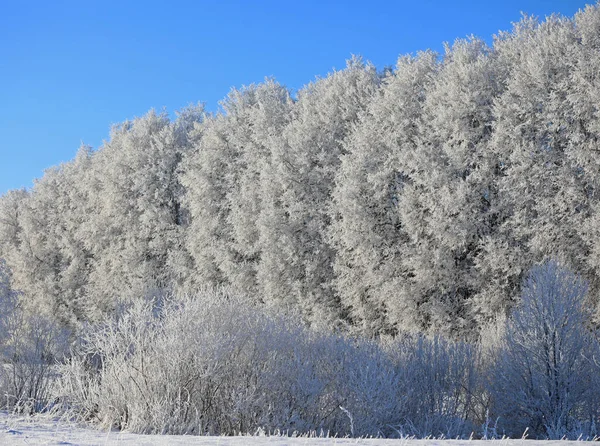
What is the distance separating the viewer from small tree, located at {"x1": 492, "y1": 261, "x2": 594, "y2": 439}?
37.2ft

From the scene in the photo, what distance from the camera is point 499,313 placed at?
18.6m

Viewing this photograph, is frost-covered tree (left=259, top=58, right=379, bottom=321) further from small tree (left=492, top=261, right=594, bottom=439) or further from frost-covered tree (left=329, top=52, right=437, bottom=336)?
small tree (left=492, top=261, right=594, bottom=439)

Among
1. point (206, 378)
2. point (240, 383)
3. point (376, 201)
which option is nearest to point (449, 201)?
point (376, 201)

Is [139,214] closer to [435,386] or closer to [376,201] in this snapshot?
[376,201]

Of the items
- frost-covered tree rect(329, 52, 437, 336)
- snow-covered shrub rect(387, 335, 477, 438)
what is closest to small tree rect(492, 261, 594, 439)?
snow-covered shrub rect(387, 335, 477, 438)

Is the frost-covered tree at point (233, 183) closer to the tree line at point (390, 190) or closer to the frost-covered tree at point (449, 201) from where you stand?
the tree line at point (390, 190)

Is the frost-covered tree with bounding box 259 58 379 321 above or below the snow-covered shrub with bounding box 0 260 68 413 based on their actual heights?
above

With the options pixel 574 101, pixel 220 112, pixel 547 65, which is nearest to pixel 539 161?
pixel 574 101

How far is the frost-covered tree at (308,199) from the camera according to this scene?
24609mm

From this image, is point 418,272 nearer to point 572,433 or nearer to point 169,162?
point 572,433

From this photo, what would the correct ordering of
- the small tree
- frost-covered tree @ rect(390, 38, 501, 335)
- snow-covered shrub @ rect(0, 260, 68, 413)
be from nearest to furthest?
the small tree < snow-covered shrub @ rect(0, 260, 68, 413) < frost-covered tree @ rect(390, 38, 501, 335)

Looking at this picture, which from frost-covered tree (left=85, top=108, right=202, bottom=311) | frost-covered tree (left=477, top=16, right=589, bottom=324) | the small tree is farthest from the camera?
frost-covered tree (left=85, top=108, right=202, bottom=311)

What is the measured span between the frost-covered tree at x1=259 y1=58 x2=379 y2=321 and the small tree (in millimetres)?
12114

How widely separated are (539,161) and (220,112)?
64.3 ft
